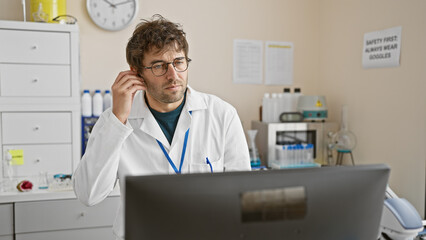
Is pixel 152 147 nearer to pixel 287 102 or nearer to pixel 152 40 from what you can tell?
pixel 152 40

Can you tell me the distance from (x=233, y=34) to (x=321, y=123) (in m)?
1.03

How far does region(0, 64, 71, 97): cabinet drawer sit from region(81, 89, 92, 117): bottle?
8.4 inches

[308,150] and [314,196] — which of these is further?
[308,150]

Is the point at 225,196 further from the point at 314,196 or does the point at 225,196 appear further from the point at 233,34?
the point at 233,34

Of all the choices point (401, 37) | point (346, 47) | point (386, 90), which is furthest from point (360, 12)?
→ point (386, 90)

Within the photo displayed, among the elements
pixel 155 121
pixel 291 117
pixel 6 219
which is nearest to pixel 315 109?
pixel 291 117

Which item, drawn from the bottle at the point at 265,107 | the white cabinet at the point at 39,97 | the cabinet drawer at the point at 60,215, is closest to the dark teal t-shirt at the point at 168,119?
the cabinet drawer at the point at 60,215

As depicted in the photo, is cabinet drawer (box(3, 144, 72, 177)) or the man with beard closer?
the man with beard

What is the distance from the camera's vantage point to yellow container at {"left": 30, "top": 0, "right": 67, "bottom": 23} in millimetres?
2457

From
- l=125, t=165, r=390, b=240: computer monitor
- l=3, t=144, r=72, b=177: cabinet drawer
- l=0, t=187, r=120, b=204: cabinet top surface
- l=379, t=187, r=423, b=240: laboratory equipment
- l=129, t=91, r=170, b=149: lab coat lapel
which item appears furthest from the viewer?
l=3, t=144, r=72, b=177: cabinet drawer

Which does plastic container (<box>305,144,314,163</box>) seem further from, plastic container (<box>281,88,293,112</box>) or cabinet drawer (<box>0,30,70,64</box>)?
cabinet drawer (<box>0,30,70,64</box>)

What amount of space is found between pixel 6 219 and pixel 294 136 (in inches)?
80.7

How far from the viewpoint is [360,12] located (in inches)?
108

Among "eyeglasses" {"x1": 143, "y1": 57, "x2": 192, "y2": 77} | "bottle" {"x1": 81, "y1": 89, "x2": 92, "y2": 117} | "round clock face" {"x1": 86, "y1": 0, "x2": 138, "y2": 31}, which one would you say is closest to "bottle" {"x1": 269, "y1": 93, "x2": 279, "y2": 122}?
"round clock face" {"x1": 86, "y1": 0, "x2": 138, "y2": 31}
